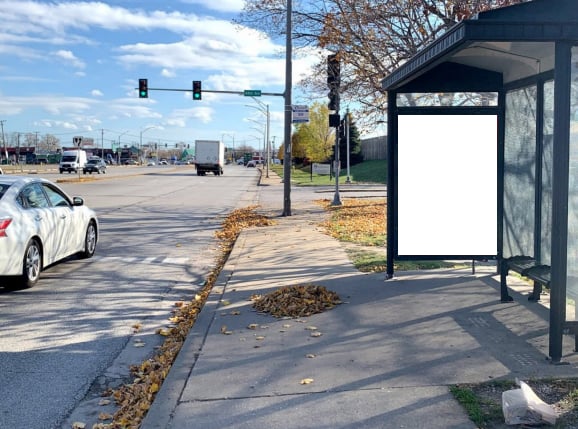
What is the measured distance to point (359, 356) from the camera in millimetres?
5344

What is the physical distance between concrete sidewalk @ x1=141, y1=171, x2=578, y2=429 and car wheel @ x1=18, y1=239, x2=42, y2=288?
2.56m

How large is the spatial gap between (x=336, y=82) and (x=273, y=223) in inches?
166

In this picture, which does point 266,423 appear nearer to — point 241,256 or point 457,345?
point 457,345

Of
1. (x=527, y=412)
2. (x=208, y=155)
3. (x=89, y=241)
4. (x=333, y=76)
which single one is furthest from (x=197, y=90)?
(x=208, y=155)

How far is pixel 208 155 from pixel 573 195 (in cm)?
6076

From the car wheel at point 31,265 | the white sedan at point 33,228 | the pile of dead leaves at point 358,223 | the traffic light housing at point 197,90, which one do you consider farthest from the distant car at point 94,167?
the car wheel at point 31,265

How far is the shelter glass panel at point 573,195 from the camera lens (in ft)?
16.4

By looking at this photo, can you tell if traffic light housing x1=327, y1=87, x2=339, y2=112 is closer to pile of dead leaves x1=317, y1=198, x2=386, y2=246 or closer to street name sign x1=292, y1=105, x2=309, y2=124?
street name sign x1=292, y1=105, x2=309, y2=124

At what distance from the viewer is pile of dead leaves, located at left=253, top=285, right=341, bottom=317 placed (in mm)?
6957

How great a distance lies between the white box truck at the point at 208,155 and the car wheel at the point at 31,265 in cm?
5466

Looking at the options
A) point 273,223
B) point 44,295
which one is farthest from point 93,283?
point 273,223

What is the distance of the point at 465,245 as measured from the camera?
823 cm

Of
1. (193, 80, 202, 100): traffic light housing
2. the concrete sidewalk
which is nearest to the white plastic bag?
the concrete sidewalk

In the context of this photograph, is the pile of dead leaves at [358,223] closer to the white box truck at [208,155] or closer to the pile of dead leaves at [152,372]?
the pile of dead leaves at [152,372]
